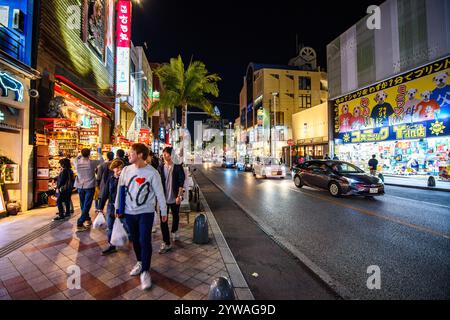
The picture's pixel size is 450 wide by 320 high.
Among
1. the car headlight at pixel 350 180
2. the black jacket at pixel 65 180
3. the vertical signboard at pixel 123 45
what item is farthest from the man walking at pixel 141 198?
the vertical signboard at pixel 123 45

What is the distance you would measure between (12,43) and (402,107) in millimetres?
23583

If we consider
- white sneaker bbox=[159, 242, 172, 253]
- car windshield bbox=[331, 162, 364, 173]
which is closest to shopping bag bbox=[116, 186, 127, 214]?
white sneaker bbox=[159, 242, 172, 253]

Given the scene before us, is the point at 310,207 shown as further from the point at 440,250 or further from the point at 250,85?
the point at 250,85

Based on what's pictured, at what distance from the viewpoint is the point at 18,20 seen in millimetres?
7672

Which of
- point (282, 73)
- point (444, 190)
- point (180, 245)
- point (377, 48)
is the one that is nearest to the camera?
point (180, 245)

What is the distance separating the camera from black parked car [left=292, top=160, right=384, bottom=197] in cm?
950

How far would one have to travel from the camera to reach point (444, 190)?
472 inches

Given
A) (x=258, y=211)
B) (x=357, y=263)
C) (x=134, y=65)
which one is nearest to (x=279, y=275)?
(x=357, y=263)

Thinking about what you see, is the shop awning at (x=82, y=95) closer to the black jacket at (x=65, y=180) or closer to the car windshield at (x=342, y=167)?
the black jacket at (x=65, y=180)

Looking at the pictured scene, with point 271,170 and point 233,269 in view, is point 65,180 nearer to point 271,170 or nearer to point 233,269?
point 233,269

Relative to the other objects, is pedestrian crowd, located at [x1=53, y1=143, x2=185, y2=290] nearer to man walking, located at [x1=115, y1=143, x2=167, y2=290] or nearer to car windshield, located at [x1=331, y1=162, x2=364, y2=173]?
man walking, located at [x1=115, y1=143, x2=167, y2=290]

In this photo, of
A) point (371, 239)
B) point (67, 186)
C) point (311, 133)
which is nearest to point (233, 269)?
point (371, 239)

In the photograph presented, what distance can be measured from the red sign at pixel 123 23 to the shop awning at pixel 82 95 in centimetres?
485
